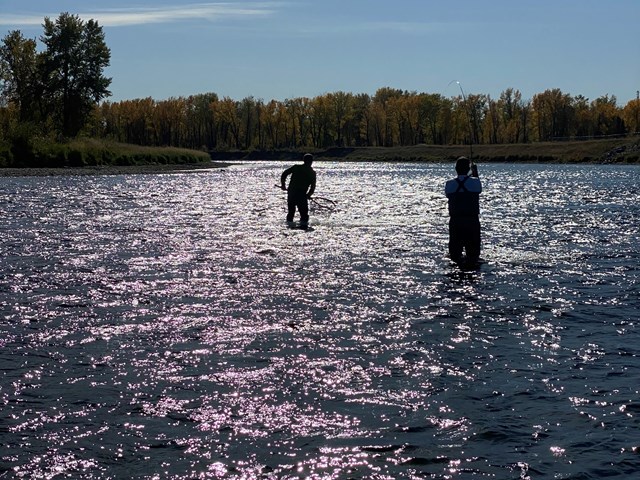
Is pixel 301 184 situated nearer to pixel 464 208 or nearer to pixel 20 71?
pixel 464 208

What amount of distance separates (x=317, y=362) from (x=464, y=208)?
8274mm

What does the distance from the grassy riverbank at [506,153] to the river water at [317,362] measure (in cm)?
11215

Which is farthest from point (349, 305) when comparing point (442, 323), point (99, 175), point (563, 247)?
point (99, 175)

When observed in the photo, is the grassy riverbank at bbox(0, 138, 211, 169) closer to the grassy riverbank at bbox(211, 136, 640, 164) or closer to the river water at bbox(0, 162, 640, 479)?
the river water at bbox(0, 162, 640, 479)

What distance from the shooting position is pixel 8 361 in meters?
10.3

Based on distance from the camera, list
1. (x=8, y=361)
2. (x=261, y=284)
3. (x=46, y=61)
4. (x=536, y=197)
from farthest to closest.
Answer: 1. (x=46, y=61)
2. (x=536, y=197)
3. (x=261, y=284)
4. (x=8, y=361)

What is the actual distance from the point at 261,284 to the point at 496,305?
446 cm

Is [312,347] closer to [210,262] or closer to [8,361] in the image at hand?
[8,361]

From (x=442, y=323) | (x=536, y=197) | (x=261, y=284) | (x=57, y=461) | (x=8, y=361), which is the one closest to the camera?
(x=57, y=461)

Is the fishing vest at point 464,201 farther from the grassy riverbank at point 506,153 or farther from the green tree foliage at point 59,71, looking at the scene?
the grassy riverbank at point 506,153

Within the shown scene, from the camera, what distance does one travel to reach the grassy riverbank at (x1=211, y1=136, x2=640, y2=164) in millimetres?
130750

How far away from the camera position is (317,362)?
1038 cm

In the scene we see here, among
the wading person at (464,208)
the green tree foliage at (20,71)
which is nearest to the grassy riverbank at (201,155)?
the green tree foliage at (20,71)

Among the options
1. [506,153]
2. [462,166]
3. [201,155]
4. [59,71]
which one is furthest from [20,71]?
[462,166]
